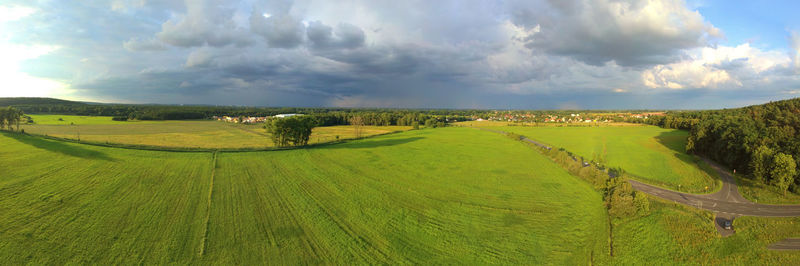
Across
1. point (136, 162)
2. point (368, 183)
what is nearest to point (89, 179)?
point (136, 162)

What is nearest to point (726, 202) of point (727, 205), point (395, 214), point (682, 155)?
point (727, 205)

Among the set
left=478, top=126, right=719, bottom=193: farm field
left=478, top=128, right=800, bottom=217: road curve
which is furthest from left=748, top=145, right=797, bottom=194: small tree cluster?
left=478, top=126, right=719, bottom=193: farm field

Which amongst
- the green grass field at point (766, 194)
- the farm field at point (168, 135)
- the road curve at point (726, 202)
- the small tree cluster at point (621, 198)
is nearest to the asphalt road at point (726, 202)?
the road curve at point (726, 202)

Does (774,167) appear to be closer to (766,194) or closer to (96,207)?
(766,194)

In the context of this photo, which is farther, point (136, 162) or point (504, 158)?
point (504, 158)

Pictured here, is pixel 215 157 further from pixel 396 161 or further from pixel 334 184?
pixel 396 161

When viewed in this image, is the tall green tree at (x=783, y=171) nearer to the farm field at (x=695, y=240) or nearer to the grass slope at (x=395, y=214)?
the farm field at (x=695, y=240)

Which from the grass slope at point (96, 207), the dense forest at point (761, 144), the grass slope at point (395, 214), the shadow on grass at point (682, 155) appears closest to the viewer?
the grass slope at point (96, 207)

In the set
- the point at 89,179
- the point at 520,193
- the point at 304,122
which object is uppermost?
the point at 304,122
